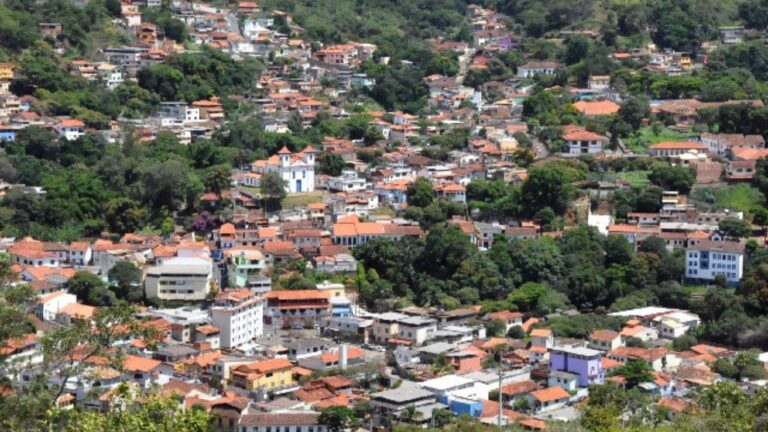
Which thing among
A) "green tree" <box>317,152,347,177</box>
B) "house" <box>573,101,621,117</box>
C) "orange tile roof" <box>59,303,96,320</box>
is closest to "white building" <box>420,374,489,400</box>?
"orange tile roof" <box>59,303,96,320</box>

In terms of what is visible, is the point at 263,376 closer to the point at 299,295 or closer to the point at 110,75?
the point at 299,295

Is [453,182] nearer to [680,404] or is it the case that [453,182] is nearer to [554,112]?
[554,112]

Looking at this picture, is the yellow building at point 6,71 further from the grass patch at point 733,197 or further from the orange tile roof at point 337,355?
the grass patch at point 733,197

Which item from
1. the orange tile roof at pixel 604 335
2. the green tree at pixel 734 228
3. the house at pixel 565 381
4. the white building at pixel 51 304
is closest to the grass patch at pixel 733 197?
the green tree at pixel 734 228

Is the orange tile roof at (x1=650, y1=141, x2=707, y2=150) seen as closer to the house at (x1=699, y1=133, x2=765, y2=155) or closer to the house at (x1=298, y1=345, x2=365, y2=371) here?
the house at (x1=699, y1=133, x2=765, y2=155)

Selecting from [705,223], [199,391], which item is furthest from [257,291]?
[705,223]
